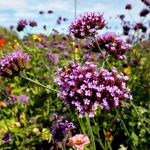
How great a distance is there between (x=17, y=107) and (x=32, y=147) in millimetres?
916

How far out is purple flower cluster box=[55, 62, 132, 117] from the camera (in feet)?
7.33

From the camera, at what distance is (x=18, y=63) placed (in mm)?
2775

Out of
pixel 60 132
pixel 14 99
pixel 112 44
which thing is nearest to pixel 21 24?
pixel 14 99

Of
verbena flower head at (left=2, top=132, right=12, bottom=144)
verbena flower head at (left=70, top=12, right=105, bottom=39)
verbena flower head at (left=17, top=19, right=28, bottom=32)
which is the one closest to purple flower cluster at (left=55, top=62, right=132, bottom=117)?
verbena flower head at (left=70, top=12, right=105, bottom=39)

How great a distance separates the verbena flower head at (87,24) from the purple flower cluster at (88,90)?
738mm

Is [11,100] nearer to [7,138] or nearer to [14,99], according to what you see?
[14,99]

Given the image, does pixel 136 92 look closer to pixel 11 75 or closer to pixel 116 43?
pixel 116 43

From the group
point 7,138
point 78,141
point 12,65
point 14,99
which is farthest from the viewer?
point 14,99

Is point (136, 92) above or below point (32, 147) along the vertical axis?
above

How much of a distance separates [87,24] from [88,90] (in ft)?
3.05

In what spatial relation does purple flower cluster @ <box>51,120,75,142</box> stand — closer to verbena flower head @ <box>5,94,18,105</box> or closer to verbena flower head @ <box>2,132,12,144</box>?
verbena flower head @ <box>2,132,12,144</box>

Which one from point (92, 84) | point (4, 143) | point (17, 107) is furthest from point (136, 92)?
point (92, 84)

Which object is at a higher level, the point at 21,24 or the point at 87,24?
the point at 21,24

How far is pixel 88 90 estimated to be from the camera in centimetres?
223
